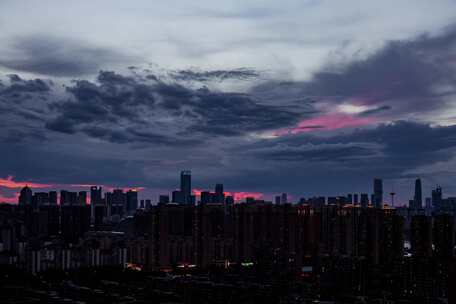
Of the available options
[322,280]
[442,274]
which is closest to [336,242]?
[322,280]

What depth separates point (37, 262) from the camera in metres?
34.0

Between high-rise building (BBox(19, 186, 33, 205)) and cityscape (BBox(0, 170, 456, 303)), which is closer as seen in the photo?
cityscape (BBox(0, 170, 456, 303))

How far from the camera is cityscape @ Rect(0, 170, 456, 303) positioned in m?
23.5

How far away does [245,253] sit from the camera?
3525cm

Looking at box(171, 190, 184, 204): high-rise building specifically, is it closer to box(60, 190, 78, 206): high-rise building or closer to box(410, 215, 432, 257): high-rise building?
box(60, 190, 78, 206): high-rise building

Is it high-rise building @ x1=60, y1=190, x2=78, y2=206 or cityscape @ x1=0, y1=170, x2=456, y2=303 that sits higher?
high-rise building @ x1=60, y1=190, x2=78, y2=206

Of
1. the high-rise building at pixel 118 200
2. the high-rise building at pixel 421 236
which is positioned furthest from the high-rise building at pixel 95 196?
the high-rise building at pixel 421 236

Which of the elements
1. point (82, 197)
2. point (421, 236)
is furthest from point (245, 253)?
point (82, 197)

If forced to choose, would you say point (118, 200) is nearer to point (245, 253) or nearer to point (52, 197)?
point (52, 197)

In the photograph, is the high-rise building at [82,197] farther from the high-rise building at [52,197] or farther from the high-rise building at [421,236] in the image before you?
the high-rise building at [421,236]

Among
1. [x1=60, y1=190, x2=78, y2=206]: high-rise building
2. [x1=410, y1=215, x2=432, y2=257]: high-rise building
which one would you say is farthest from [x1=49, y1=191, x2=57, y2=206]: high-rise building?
[x1=410, y1=215, x2=432, y2=257]: high-rise building

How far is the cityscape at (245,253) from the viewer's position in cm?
2345

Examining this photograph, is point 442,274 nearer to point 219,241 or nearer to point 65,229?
point 219,241

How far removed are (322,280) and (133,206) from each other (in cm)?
4430
